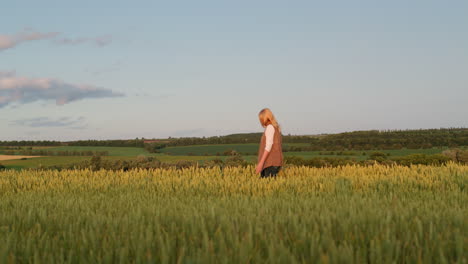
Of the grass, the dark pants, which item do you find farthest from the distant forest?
the dark pants

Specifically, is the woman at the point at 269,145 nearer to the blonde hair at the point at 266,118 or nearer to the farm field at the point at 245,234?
the blonde hair at the point at 266,118

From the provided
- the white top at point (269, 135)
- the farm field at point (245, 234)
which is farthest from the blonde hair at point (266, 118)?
the farm field at point (245, 234)

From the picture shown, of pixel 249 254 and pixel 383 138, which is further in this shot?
pixel 383 138

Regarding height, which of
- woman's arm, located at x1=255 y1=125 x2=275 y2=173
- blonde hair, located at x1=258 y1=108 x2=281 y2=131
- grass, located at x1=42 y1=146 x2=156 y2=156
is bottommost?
grass, located at x1=42 y1=146 x2=156 y2=156

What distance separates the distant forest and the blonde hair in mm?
44002

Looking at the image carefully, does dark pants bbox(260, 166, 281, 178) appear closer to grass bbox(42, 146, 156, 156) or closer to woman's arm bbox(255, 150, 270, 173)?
woman's arm bbox(255, 150, 270, 173)

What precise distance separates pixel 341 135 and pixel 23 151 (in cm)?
4497

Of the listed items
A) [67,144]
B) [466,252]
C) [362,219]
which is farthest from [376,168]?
[67,144]

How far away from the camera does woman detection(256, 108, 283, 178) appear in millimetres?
9739

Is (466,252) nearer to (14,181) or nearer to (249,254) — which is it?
(249,254)

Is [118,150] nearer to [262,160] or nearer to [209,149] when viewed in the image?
[209,149]

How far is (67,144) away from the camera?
65.3 metres

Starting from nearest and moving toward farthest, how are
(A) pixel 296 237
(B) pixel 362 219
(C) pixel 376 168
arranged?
(A) pixel 296 237, (B) pixel 362 219, (C) pixel 376 168

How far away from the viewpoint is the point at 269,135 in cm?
970
